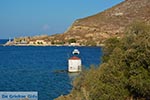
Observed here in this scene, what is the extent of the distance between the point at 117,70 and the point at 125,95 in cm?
105

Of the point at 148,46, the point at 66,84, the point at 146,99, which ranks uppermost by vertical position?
the point at 148,46

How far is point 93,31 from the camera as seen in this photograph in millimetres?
198625

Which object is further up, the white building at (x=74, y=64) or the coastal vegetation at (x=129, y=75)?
the coastal vegetation at (x=129, y=75)

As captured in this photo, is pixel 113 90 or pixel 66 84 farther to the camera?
pixel 66 84

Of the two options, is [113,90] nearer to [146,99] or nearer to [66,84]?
[146,99]

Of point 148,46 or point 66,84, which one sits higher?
point 148,46

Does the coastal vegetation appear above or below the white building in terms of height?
above

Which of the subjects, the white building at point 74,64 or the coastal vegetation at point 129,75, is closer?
the coastal vegetation at point 129,75

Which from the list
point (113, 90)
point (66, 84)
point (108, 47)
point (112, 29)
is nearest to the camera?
point (113, 90)

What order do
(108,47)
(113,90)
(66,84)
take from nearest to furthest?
(113,90) → (108,47) → (66,84)

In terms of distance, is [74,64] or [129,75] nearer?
Answer: [129,75]

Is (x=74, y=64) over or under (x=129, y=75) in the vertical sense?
under

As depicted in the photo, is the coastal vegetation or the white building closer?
the coastal vegetation

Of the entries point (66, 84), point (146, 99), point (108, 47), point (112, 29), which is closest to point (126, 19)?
point (112, 29)
